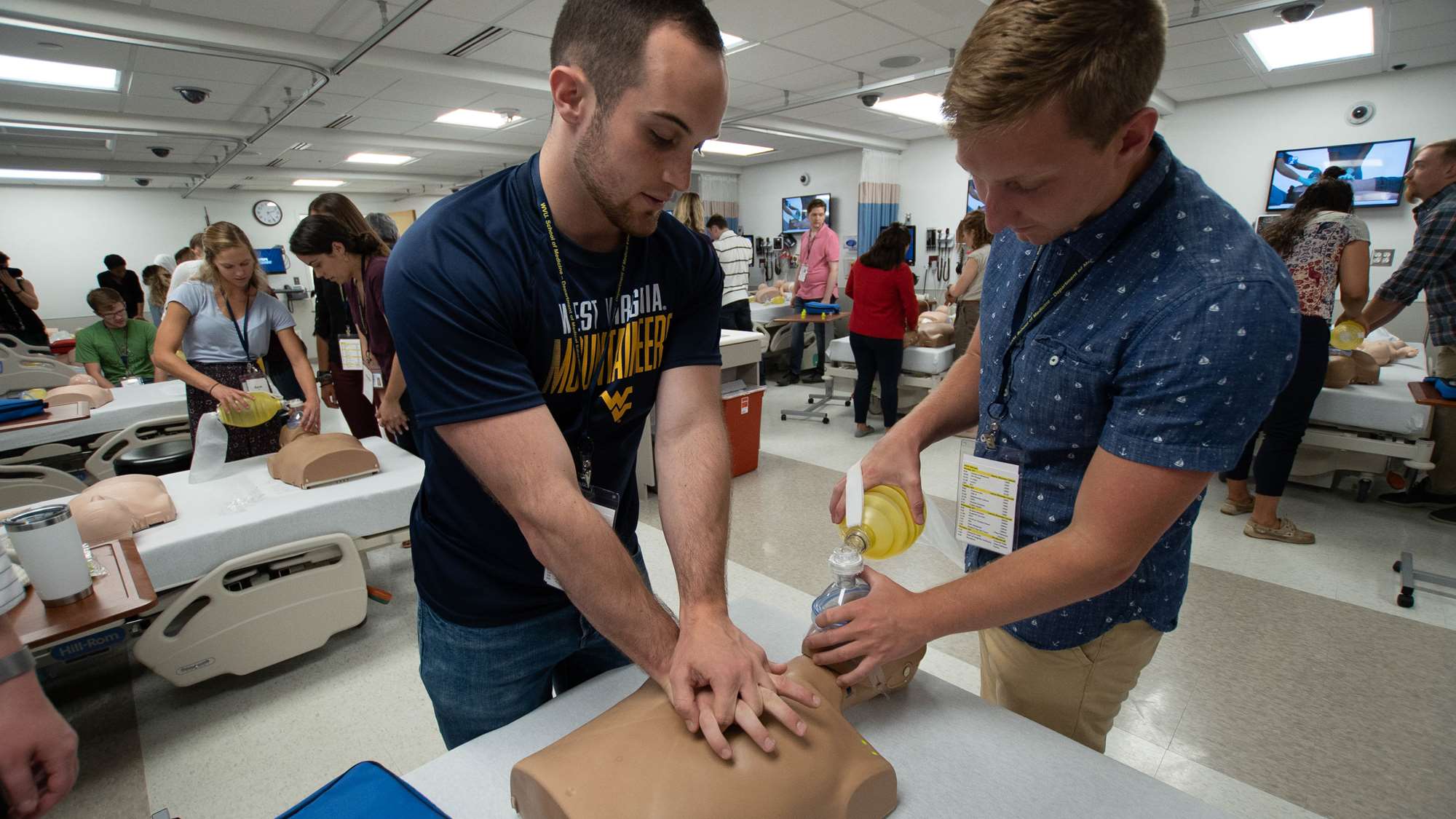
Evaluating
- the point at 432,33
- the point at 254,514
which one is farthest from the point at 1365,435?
the point at 432,33

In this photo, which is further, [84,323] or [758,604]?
[84,323]

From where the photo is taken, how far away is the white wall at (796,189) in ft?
32.9

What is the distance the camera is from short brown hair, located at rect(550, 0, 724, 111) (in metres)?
0.80

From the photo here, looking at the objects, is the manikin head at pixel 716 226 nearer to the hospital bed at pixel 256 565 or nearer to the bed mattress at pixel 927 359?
the bed mattress at pixel 927 359

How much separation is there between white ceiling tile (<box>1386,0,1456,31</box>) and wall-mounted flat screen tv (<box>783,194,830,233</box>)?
679 centimetres

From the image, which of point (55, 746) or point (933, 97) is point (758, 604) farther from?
point (933, 97)

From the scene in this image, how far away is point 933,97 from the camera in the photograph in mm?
6828

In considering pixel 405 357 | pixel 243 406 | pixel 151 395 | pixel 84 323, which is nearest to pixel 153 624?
pixel 243 406

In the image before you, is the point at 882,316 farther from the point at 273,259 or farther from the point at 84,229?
the point at 84,229

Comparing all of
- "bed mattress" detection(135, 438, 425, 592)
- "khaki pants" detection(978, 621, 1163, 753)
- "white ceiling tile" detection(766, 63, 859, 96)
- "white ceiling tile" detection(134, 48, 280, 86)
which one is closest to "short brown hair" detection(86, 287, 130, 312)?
"white ceiling tile" detection(134, 48, 280, 86)

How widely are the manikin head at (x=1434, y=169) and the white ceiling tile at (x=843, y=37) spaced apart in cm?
308

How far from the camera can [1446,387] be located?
105 inches

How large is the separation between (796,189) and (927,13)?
6.68 metres

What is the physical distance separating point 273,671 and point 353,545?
624 mm
